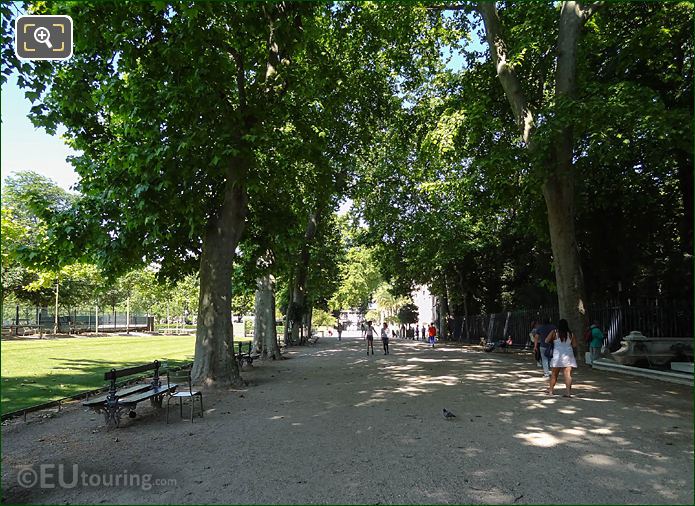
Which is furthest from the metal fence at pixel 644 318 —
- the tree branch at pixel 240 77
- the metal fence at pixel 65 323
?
the metal fence at pixel 65 323

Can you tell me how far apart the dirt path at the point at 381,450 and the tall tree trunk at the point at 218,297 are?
154cm

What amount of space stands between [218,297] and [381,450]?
7.31 metres

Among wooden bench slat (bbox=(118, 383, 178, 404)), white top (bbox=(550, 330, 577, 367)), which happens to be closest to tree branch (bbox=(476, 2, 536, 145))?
white top (bbox=(550, 330, 577, 367))

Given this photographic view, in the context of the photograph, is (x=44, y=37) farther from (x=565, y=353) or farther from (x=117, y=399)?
(x=565, y=353)

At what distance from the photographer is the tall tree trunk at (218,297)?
490 inches

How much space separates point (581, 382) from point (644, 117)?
22.4 feet

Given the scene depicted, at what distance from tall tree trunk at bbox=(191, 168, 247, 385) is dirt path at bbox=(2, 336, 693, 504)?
5.04 feet

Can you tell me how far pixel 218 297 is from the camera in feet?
41.2

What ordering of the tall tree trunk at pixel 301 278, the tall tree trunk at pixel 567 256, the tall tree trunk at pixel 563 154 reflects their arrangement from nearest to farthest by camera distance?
1. the tall tree trunk at pixel 563 154
2. the tall tree trunk at pixel 567 256
3. the tall tree trunk at pixel 301 278

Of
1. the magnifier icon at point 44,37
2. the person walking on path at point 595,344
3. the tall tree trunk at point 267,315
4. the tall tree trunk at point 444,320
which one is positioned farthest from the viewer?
the tall tree trunk at point 444,320

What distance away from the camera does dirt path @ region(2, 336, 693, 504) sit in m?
4.90

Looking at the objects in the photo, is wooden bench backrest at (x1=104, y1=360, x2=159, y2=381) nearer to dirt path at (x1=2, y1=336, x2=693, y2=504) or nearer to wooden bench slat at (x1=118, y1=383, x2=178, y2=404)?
wooden bench slat at (x1=118, y1=383, x2=178, y2=404)

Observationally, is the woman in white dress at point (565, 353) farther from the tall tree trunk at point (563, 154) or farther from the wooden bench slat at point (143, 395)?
the wooden bench slat at point (143, 395)

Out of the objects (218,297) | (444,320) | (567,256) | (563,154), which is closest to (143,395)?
(218,297)
